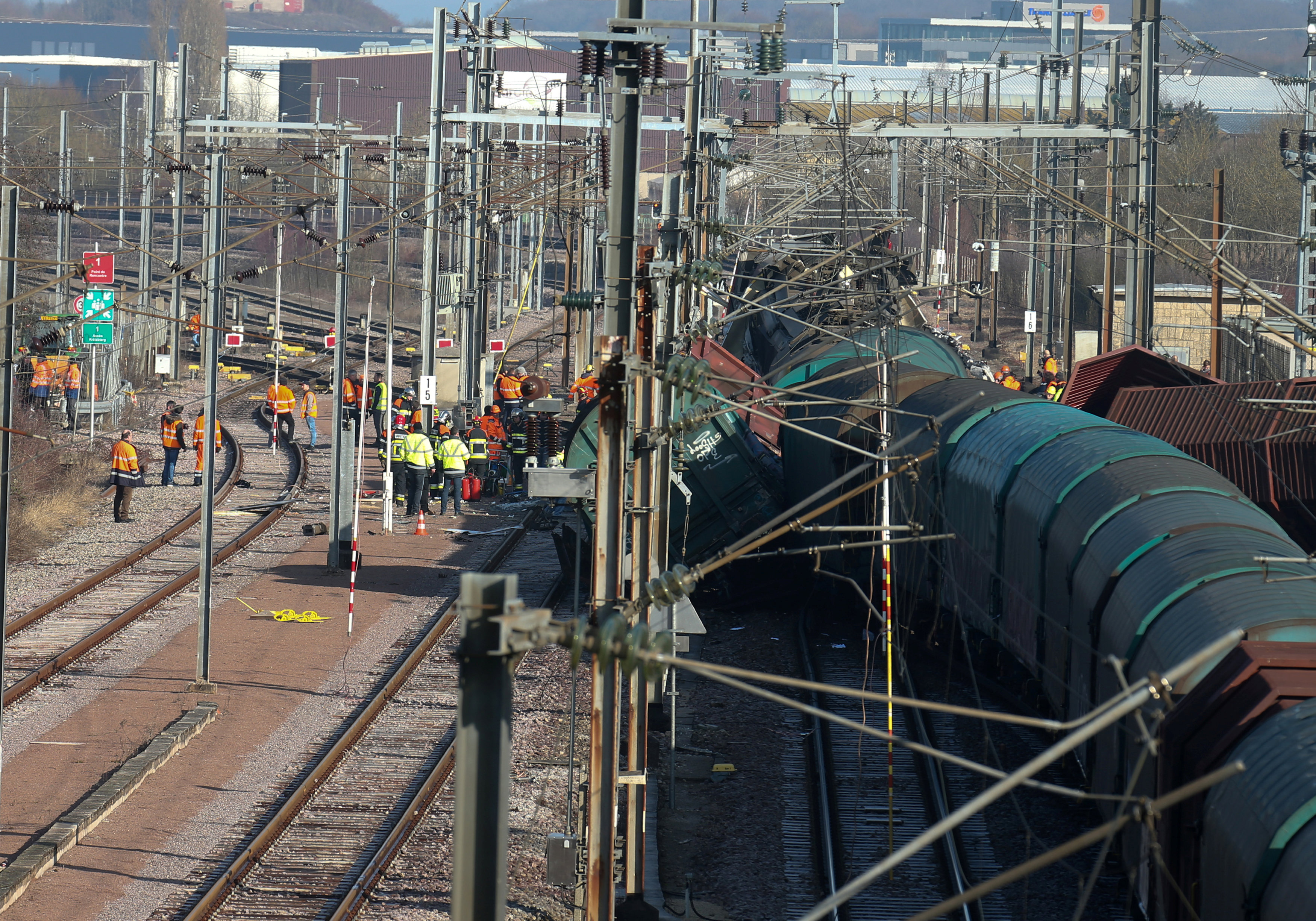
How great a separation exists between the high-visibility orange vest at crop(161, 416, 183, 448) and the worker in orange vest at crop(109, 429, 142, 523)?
282cm

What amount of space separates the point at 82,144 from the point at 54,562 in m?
79.1

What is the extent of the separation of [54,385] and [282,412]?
670 cm

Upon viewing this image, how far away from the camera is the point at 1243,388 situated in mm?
21531

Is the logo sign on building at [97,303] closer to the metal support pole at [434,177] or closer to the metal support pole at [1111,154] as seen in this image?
the metal support pole at [434,177]

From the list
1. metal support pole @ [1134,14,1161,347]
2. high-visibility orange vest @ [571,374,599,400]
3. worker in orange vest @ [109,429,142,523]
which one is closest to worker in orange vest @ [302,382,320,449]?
high-visibility orange vest @ [571,374,599,400]

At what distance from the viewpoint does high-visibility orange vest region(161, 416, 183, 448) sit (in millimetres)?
29906

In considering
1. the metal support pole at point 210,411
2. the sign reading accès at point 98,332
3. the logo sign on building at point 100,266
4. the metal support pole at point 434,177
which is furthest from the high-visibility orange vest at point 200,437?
the metal support pole at point 210,411

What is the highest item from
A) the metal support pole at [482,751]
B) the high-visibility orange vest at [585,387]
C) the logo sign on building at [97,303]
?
the logo sign on building at [97,303]

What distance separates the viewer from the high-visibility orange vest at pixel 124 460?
2642cm

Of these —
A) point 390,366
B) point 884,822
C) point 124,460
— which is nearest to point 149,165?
point 124,460

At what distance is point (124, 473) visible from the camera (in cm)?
2652

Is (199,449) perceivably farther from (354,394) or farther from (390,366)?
(390,366)

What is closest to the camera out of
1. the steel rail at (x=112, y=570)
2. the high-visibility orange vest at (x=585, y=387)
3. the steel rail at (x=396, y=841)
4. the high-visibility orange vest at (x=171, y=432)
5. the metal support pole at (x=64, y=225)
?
the steel rail at (x=396, y=841)

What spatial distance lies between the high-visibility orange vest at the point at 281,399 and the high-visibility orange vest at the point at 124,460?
8.86 m
